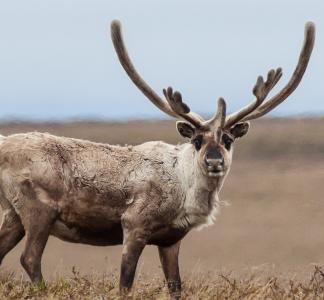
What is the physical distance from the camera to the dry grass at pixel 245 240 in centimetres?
1191

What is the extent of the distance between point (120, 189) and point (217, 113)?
3.82 feet

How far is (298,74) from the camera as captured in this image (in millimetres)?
13203

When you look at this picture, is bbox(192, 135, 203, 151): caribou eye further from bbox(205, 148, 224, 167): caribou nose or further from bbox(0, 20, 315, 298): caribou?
bbox(205, 148, 224, 167): caribou nose

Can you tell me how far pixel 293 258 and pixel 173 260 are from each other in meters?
9.93

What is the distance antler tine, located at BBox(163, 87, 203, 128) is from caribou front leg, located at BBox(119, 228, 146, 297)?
121 cm

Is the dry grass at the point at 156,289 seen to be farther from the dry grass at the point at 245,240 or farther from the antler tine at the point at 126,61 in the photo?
the antler tine at the point at 126,61

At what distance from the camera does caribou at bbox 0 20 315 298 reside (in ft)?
40.1

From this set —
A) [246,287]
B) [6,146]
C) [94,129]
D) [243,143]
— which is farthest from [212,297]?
[94,129]

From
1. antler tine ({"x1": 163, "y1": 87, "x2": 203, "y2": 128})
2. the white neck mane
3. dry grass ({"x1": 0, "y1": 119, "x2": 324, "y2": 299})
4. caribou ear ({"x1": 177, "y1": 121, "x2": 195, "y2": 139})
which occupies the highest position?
antler tine ({"x1": 163, "y1": 87, "x2": 203, "y2": 128})

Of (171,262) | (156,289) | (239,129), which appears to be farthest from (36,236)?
(239,129)

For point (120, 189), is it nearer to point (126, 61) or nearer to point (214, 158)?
point (214, 158)

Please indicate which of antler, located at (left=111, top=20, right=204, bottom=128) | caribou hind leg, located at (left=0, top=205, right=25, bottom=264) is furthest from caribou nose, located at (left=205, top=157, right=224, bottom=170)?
caribou hind leg, located at (left=0, top=205, right=25, bottom=264)

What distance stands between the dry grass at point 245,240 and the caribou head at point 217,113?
1.14 metres

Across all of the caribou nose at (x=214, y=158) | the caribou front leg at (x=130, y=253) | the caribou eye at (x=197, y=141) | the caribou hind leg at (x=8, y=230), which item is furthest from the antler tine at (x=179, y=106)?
the caribou hind leg at (x=8, y=230)
